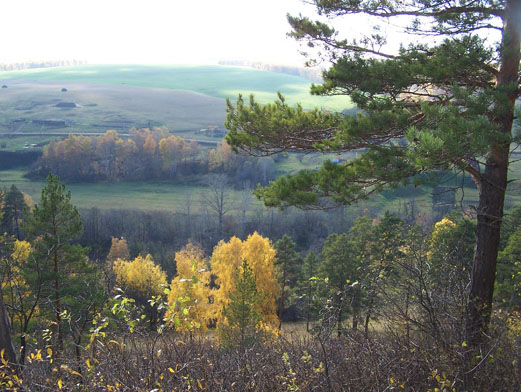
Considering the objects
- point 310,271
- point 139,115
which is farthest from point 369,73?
point 139,115

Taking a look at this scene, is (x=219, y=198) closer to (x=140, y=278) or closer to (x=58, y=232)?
(x=140, y=278)

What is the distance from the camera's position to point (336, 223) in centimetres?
6031

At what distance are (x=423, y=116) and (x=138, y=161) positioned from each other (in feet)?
271

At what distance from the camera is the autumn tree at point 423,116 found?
19.4 feet

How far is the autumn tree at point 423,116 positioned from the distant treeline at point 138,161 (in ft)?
231

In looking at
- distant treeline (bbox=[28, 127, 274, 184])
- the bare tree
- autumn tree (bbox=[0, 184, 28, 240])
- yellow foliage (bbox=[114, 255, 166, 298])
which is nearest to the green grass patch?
distant treeline (bbox=[28, 127, 274, 184])

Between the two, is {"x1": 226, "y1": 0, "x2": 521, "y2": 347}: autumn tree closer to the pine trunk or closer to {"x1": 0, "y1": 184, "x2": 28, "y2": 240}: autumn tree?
the pine trunk

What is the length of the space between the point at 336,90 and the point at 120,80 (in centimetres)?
17231

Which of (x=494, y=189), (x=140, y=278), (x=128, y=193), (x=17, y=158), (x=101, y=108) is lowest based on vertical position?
(x=140, y=278)

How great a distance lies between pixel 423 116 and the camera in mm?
7195

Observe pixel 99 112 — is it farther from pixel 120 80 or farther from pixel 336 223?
pixel 336 223

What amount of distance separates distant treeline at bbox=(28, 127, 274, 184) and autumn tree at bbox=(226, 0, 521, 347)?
7049cm

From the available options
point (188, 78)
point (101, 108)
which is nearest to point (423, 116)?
point (101, 108)

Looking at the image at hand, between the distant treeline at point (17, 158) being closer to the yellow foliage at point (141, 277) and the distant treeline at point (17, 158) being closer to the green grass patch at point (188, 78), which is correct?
the yellow foliage at point (141, 277)
